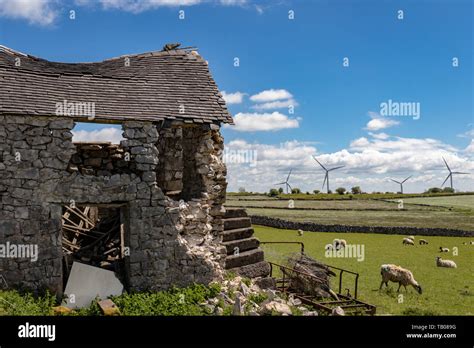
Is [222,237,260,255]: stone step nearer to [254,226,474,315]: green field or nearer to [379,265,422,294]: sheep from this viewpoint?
[254,226,474,315]: green field

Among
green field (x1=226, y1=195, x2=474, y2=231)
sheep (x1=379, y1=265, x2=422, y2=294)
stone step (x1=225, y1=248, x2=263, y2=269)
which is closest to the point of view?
stone step (x1=225, y1=248, x2=263, y2=269)

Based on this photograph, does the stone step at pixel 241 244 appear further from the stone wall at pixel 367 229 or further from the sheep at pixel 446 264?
the stone wall at pixel 367 229

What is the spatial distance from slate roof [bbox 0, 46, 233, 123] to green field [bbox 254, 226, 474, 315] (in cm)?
882

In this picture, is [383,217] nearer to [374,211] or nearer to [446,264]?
[374,211]

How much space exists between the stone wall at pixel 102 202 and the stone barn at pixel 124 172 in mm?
29

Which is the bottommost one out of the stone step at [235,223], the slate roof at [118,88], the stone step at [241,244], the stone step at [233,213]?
the stone step at [241,244]

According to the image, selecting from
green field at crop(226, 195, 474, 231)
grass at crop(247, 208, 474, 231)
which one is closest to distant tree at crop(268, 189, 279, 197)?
green field at crop(226, 195, 474, 231)

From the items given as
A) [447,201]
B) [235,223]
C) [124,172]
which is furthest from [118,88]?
[447,201]

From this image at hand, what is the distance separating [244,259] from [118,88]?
23.9 feet

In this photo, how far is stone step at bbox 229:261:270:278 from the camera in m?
16.9

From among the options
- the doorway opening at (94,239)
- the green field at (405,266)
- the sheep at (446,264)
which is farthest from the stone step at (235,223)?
the sheep at (446,264)

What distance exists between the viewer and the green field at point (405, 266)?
18.7 meters

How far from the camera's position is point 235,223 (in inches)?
709
